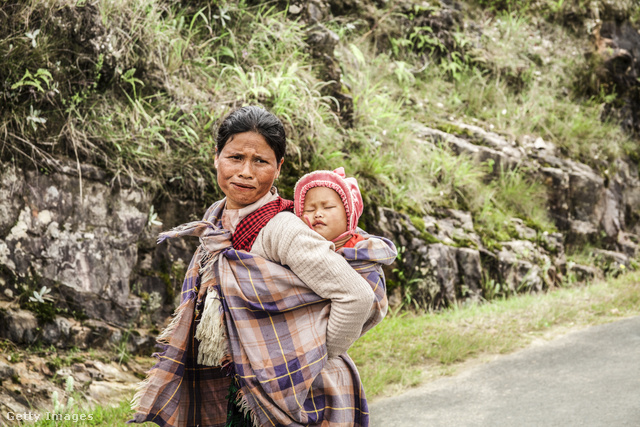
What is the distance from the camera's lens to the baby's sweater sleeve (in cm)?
201

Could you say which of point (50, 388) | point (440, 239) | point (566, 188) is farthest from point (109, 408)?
point (566, 188)

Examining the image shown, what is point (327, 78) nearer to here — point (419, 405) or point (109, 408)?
point (419, 405)

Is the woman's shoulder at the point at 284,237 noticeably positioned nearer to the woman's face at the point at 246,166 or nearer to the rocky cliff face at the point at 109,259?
the woman's face at the point at 246,166

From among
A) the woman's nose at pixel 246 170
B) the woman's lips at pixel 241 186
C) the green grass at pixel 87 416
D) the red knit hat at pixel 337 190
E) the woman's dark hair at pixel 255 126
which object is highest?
the woman's dark hair at pixel 255 126

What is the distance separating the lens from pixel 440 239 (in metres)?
6.25

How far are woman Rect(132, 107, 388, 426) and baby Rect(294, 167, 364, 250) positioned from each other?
0.11m

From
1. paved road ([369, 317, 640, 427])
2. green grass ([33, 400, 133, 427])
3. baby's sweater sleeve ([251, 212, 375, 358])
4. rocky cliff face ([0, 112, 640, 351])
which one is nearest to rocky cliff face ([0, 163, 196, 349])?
rocky cliff face ([0, 112, 640, 351])

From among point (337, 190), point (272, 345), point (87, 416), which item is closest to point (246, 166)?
point (337, 190)

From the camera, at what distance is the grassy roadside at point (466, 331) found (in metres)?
4.89

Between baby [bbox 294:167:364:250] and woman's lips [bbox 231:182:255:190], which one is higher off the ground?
woman's lips [bbox 231:182:255:190]

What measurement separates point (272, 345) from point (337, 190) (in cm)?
65

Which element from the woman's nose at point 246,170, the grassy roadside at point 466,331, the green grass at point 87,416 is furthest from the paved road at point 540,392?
the woman's nose at point 246,170

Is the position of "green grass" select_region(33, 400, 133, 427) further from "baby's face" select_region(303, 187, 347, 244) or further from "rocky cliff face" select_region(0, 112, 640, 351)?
"baby's face" select_region(303, 187, 347, 244)

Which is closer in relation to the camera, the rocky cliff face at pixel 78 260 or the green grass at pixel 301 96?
the rocky cliff face at pixel 78 260
